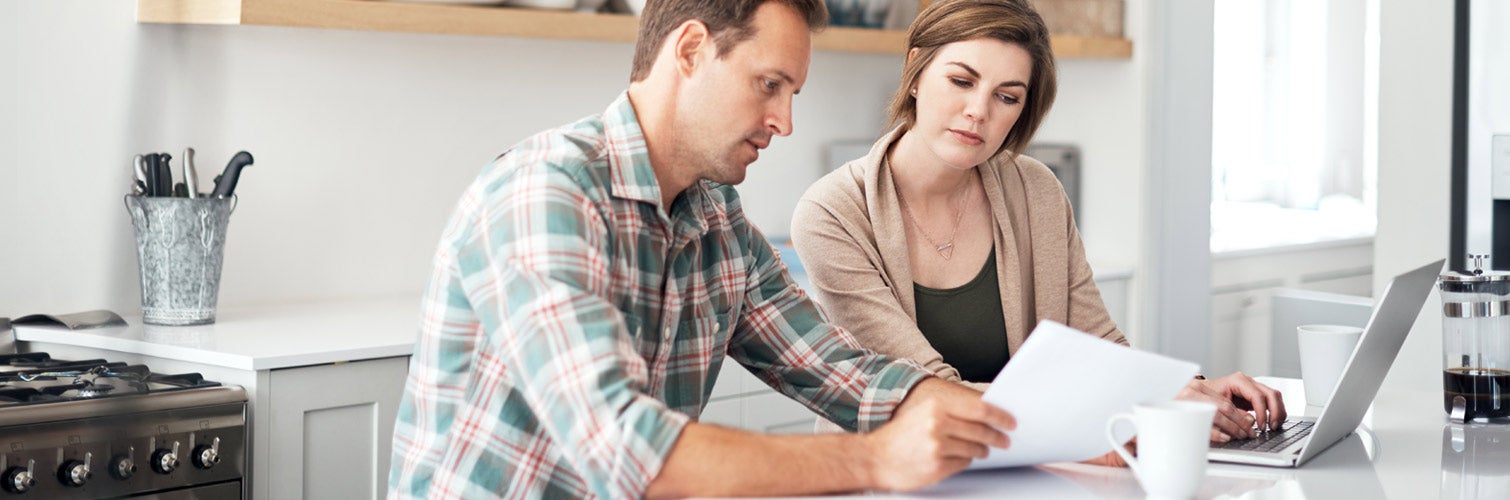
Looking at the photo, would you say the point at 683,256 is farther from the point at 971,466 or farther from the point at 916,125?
the point at 916,125

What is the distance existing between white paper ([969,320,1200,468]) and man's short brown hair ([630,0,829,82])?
1.46 ft

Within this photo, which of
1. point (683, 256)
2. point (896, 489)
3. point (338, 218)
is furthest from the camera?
point (338, 218)

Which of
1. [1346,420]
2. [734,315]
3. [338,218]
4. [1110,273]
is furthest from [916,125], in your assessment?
[1110,273]

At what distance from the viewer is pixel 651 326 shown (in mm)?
1688

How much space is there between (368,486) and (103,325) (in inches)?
21.9

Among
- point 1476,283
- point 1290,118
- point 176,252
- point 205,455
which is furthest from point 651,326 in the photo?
point 1290,118

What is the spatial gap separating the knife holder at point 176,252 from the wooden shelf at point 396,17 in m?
0.32

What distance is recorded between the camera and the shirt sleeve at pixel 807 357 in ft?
5.80

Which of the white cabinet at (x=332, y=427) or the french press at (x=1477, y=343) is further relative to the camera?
the white cabinet at (x=332, y=427)

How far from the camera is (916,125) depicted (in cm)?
226

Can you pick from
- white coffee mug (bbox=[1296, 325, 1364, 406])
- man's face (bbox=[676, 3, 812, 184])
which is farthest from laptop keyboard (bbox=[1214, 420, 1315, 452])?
man's face (bbox=[676, 3, 812, 184])

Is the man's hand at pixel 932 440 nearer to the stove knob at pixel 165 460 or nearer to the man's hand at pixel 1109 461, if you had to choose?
the man's hand at pixel 1109 461

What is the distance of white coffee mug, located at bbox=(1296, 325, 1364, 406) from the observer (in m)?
2.10

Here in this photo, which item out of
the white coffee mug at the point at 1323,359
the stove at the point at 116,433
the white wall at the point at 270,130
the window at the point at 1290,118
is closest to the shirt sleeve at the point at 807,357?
the white coffee mug at the point at 1323,359
